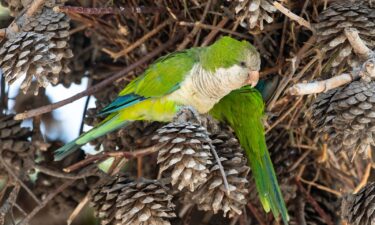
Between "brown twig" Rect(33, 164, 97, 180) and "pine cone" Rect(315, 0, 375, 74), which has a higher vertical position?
"pine cone" Rect(315, 0, 375, 74)

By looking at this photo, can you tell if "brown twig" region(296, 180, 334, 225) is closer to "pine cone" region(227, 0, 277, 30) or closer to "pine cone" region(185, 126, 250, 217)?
"pine cone" region(185, 126, 250, 217)

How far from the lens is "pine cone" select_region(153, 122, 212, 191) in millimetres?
1214

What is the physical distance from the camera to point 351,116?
1.23 m

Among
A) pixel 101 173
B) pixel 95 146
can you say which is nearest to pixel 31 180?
pixel 95 146

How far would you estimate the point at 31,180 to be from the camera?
176 cm

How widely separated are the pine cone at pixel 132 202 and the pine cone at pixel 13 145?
0.21 m

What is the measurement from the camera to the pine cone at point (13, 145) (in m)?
1.50

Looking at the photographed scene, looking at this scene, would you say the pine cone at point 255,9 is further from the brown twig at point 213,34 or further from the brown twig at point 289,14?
the brown twig at point 213,34

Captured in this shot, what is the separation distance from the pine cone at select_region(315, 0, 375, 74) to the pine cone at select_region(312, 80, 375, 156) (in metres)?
0.07

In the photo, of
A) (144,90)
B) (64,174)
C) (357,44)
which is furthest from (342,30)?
(64,174)

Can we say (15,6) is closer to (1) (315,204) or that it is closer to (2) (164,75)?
(2) (164,75)

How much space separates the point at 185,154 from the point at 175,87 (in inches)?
14.2

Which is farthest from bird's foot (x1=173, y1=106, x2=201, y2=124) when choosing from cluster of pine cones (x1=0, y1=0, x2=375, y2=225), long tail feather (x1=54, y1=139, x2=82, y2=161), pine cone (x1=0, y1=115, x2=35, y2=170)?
pine cone (x1=0, y1=115, x2=35, y2=170)

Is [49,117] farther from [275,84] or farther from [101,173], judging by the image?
[275,84]
